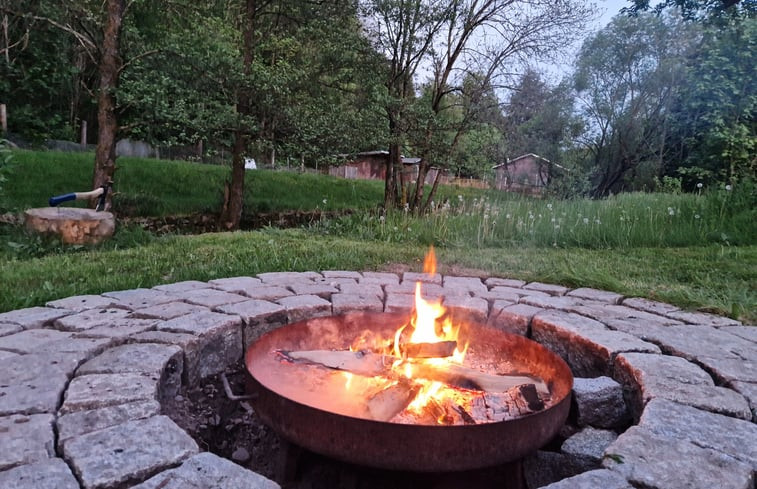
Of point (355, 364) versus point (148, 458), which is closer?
point (148, 458)

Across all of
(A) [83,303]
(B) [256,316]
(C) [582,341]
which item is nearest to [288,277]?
(B) [256,316]

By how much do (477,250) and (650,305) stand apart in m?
2.02

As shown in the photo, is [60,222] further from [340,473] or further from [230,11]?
[230,11]

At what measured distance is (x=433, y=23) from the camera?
820cm

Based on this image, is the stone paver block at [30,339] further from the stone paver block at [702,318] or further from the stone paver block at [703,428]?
the stone paver block at [702,318]

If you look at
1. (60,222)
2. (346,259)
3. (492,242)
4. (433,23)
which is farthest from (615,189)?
(60,222)

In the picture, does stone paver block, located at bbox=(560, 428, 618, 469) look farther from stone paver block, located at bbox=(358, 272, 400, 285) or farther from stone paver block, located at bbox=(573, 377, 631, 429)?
stone paver block, located at bbox=(358, 272, 400, 285)

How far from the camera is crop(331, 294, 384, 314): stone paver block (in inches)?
99.2

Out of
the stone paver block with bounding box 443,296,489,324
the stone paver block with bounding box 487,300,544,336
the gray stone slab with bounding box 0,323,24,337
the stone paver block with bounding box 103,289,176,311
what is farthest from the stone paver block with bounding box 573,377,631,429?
the gray stone slab with bounding box 0,323,24,337

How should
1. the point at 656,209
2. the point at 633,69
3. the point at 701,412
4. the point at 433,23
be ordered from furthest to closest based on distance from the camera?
the point at 633,69 < the point at 433,23 < the point at 656,209 < the point at 701,412

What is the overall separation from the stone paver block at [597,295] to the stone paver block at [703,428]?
4.55ft

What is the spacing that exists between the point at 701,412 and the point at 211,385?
1.83 m

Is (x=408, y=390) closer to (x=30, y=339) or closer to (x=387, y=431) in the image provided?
(x=387, y=431)

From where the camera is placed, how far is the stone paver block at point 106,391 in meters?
1.38
